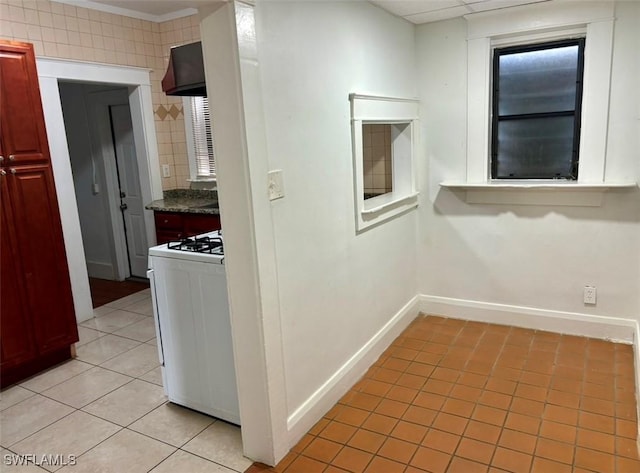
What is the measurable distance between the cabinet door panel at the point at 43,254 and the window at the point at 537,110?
307cm

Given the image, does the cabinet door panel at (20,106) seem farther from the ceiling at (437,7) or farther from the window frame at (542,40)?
the window frame at (542,40)

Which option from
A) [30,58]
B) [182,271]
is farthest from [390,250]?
[30,58]

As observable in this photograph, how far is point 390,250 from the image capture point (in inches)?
127

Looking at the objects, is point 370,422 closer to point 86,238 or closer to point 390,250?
point 390,250

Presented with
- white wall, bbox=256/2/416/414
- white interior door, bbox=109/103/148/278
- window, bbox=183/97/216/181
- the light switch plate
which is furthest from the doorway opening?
the light switch plate

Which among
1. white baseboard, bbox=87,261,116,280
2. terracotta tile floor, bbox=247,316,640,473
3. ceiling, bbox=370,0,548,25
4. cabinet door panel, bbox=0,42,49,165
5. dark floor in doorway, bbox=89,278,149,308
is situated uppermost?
ceiling, bbox=370,0,548,25

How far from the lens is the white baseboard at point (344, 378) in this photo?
230cm

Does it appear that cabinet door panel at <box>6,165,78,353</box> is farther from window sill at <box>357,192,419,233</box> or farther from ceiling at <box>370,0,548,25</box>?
ceiling at <box>370,0,548,25</box>

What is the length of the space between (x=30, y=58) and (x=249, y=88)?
190 cm

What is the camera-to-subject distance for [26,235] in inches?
116

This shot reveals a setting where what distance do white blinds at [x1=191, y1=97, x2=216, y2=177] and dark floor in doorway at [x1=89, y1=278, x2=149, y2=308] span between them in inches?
54.6

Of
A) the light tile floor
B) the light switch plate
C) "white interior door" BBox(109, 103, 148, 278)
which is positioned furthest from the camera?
"white interior door" BBox(109, 103, 148, 278)

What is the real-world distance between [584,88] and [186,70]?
242cm

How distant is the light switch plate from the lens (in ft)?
6.54
